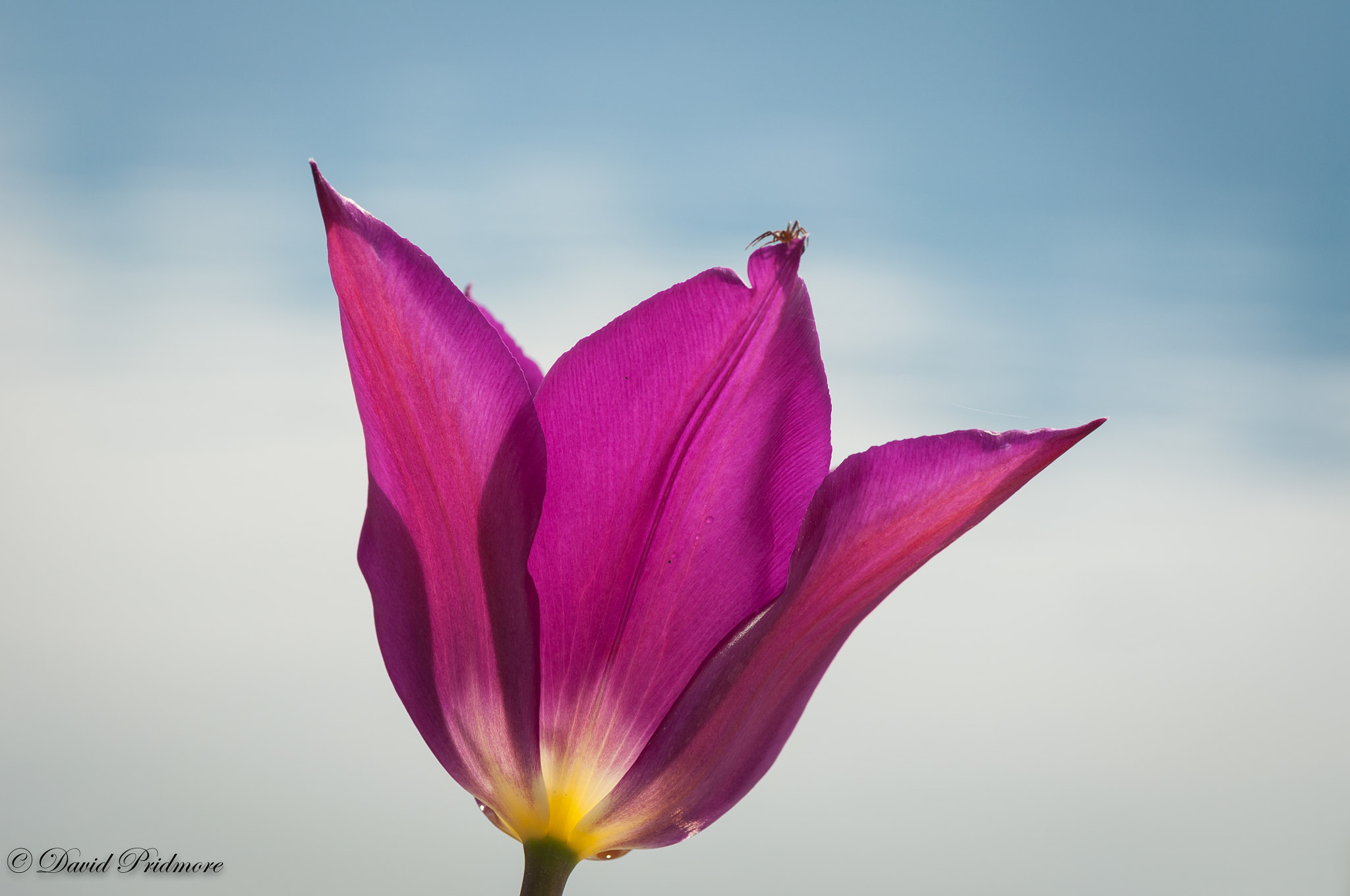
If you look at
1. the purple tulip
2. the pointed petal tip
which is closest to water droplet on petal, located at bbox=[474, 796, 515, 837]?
the purple tulip

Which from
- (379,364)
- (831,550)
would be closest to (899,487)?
(831,550)

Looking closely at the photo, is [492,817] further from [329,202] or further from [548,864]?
[329,202]

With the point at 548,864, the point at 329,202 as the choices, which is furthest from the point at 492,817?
the point at 329,202

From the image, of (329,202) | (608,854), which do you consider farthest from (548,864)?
(329,202)

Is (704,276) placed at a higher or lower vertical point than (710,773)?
higher

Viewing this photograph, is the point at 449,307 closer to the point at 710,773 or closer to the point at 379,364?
the point at 379,364

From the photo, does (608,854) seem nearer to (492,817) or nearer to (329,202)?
(492,817)

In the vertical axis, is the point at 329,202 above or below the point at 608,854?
above

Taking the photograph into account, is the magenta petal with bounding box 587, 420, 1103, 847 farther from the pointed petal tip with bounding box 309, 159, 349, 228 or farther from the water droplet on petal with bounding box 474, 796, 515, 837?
the pointed petal tip with bounding box 309, 159, 349, 228
